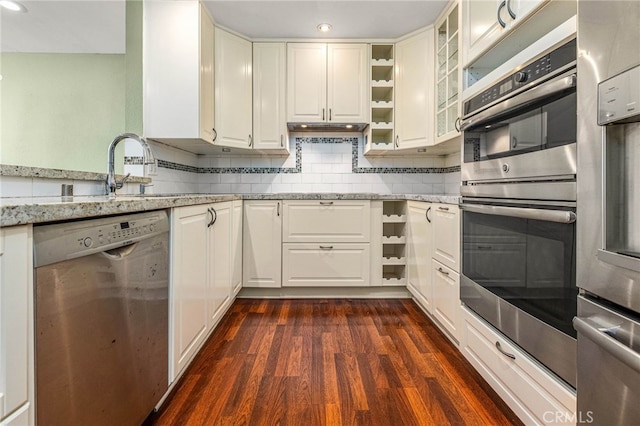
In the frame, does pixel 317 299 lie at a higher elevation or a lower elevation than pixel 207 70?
lower

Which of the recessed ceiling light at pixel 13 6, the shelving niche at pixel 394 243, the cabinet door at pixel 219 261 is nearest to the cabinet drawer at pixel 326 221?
the shelving niche at pixel 394 243

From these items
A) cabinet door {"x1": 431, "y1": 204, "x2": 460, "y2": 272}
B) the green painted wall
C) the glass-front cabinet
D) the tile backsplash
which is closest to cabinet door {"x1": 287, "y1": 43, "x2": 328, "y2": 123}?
the tile backsplash

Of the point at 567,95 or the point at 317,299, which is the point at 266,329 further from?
the point at 567,95

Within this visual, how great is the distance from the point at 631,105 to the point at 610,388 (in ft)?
2.06

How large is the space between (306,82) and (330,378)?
231 centimetres

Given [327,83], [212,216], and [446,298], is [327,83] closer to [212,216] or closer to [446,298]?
[212,216]

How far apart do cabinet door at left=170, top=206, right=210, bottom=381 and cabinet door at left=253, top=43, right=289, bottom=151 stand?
1.27 metres

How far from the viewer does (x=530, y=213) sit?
41.1 inches

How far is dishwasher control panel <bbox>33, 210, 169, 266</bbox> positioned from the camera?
0.66 m

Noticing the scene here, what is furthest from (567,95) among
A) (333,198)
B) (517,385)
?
(333,198)

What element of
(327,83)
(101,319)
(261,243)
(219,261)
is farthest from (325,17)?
(101,319)

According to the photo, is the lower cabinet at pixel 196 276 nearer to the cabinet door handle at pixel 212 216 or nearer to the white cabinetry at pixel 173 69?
the cabinet door handle at pixel 212 216

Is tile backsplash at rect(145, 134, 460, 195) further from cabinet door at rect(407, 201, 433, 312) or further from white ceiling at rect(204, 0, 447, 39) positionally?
white ceiling at rect(204, 0, 447, 39)

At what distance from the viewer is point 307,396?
135 cm
